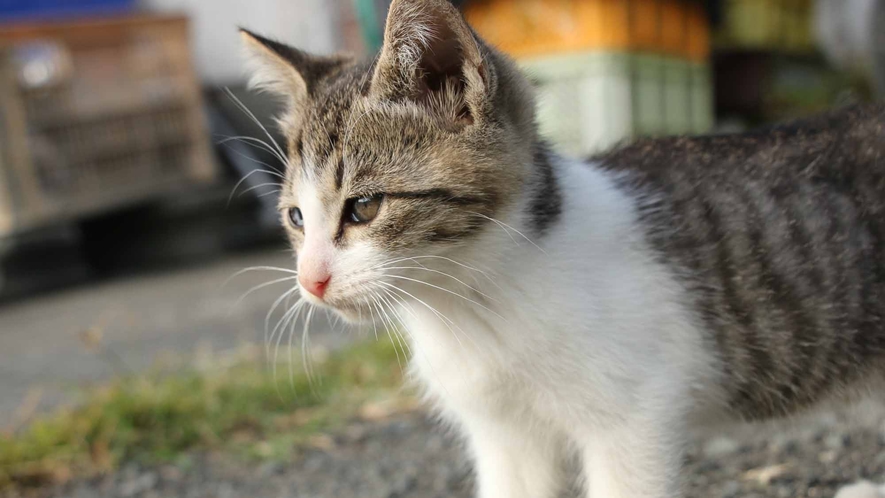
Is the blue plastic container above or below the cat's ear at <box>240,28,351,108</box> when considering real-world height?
above

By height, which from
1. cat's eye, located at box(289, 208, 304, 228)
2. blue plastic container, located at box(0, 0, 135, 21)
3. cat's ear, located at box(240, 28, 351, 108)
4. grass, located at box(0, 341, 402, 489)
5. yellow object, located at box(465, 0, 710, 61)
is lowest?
grass, located at box(0, 341, 402, 489)

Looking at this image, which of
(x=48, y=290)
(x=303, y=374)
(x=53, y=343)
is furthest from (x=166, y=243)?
(x=303, y=374)

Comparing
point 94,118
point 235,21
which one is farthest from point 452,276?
point 235,21

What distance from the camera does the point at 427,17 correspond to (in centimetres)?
156

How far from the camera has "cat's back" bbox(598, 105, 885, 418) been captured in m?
1.83

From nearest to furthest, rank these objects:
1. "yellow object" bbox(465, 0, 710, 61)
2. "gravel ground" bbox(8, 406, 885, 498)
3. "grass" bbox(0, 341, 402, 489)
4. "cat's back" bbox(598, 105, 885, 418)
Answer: "cat's back" bbox(598, 105, 885, 418), "gravel ground" bbox(8, 406, 885, 498), "grass" bbox(0, 341, 402, 489), "yellow object" bbox(465, 0, 710, 61)

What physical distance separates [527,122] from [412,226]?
1.18ft

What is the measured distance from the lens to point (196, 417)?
114 inches

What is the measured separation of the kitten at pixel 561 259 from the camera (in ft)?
5.36

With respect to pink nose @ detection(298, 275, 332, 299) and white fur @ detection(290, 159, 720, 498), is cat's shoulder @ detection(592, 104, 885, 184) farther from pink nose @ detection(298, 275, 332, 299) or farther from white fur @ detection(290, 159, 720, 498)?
pink nose @ detection(298, 275, 332, 299)

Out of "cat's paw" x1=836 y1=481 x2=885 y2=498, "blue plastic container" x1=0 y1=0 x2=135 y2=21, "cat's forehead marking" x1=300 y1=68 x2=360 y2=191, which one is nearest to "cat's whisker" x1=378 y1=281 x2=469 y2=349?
"cat's forehead marking" x1=300 y1=68 x2=360 y2=191

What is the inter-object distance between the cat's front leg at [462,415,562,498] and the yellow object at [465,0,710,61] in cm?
226

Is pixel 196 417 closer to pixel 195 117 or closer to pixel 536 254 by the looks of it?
pixel 536 254

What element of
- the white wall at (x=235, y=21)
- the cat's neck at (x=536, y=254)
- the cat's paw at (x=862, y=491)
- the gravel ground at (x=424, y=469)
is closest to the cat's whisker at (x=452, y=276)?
the cat's neck at (x=536, y=254)
